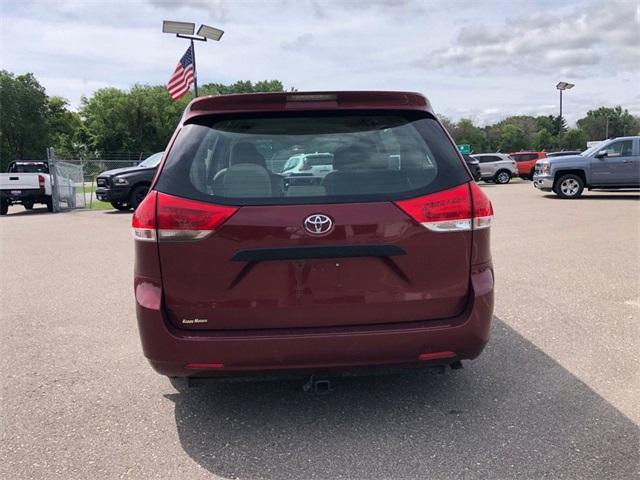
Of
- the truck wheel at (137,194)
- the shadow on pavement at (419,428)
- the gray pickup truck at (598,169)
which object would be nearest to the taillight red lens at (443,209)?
the shadow on pavement at (419,428)

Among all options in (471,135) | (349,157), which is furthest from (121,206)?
(471,135)

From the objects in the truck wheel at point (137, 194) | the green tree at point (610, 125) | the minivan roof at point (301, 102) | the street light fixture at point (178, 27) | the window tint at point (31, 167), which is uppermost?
the green tree at point (610, 125)

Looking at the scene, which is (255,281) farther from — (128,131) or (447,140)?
(128,131)

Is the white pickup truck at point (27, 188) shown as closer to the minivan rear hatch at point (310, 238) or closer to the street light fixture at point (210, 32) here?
the street light fixture at point (210, 32)

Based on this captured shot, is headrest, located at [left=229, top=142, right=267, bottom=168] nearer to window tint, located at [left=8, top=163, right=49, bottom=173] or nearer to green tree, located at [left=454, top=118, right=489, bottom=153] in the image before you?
window tint, located at [left=8, top=163, right=49, bottom=173]

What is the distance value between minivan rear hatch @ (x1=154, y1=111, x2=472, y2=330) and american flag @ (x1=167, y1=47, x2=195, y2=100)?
744 inches

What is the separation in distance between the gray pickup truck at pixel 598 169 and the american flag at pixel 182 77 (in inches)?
526

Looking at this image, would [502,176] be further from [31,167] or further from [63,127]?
[63,127]

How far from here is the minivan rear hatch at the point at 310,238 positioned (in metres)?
2.67

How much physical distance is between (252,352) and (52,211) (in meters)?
18.6

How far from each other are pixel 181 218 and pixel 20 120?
2722 inches

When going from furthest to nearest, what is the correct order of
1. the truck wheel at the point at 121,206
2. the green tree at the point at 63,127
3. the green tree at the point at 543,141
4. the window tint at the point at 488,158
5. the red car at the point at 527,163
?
the green tree at the point at 543,141 → the green tree at the point at 63,127 → the red car at the point at 527,163 → the window tint at the point at 488,158 → the truck wheel at the point at 121,206

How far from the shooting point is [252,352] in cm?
271

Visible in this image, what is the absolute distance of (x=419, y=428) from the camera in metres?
3.03
